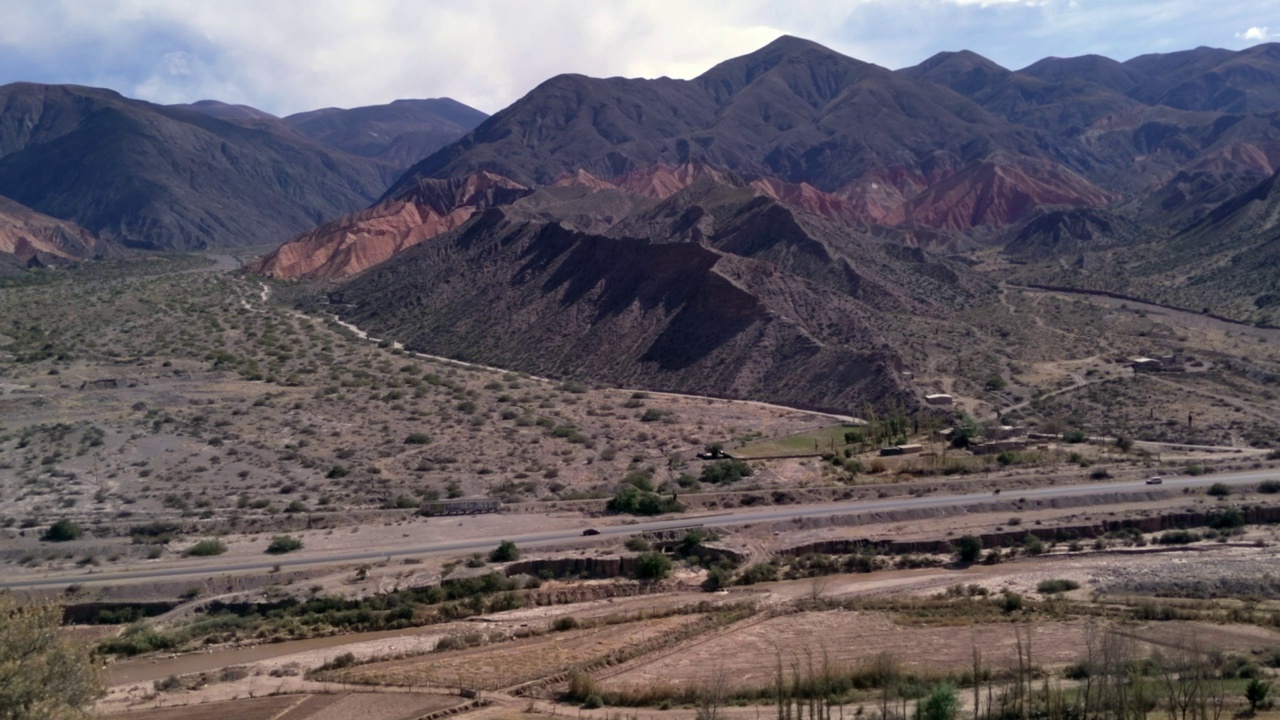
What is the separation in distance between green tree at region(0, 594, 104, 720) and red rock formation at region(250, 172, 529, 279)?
137100 millimetres

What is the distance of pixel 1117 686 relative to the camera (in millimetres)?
25812

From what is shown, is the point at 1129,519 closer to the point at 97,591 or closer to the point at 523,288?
the point at 97,591

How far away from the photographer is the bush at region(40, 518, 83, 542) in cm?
4806

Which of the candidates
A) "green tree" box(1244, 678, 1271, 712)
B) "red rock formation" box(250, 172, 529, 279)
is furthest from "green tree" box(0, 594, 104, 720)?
"red rock formation" box(250, 172, 529, 279)

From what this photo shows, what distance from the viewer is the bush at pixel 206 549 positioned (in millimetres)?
47281

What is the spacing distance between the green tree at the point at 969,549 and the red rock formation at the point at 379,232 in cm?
12392

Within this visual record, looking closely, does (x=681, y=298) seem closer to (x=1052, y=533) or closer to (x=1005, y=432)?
(x=1005, y=432)

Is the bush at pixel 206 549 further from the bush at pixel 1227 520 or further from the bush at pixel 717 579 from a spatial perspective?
the bush at pixel 1227 520

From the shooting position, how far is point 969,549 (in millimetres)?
47094

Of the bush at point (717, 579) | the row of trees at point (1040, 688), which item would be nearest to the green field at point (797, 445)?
the bush at point (717, 579)

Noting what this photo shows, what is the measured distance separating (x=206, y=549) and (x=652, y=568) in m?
17.8

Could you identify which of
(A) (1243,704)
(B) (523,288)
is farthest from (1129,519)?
(B) (523,288)

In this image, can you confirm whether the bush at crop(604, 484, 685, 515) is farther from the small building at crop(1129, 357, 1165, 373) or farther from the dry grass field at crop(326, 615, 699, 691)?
the small building at crop(1129, 357, 1165, 373)

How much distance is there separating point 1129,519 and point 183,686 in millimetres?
37138
